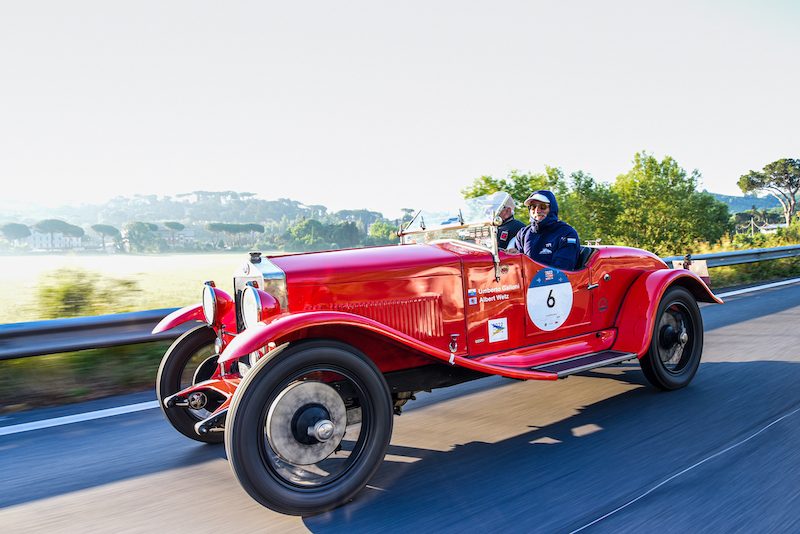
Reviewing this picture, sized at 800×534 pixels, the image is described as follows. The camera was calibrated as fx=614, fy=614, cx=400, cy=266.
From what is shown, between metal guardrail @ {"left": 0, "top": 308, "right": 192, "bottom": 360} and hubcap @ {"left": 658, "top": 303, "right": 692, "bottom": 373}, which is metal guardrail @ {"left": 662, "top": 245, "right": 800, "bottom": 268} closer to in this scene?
hubcap @ {"left": 658, "top": 303, "right": 692, "bottom": 373}

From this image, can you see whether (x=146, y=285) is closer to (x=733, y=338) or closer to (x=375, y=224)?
(x=375, y=224)

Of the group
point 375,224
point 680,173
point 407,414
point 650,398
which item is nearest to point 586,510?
point 407,414

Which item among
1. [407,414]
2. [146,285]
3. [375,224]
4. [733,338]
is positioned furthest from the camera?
[146,285]

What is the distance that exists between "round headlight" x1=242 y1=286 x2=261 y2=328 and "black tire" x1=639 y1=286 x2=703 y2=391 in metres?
3.02

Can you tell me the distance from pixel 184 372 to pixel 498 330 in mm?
2113

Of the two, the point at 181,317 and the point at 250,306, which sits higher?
the point at 250,306

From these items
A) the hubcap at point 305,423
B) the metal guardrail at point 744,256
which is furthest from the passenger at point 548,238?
the metal guardrail at point 744,256

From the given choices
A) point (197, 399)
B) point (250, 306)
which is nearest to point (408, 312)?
point (250, 306)

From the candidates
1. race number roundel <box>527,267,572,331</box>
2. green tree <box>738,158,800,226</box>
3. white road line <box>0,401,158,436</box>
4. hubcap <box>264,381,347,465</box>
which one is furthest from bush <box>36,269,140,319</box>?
green tree <box>738,158,800,226</box>

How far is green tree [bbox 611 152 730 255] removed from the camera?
69.8 metres

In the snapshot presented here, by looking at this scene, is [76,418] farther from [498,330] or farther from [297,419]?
[498,330]

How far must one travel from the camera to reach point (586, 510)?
2777mm

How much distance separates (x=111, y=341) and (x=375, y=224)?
2.48 meters

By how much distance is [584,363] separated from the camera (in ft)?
13.7
